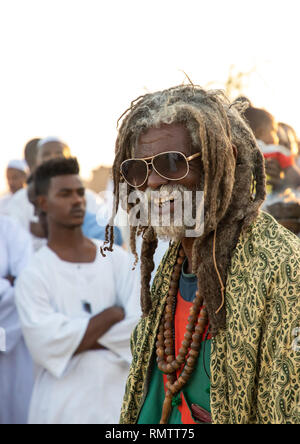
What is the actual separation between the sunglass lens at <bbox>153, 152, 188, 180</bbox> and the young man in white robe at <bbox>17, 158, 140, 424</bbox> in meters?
2.47

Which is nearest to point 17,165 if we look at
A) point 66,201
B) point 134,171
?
point 66,201

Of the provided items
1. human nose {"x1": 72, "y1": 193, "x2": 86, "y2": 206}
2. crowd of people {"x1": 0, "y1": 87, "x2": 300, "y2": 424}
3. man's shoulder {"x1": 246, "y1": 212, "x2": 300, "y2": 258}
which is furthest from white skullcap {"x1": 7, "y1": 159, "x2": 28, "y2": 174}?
man's shoulder {"x1": 246, "y1": 212, "x2": 300, "y2": 258}

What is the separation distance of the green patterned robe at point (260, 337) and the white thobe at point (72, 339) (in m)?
A: 2.54

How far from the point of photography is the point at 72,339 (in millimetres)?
4812

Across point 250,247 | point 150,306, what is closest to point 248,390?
point 250,247

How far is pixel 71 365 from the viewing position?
16.1 feet

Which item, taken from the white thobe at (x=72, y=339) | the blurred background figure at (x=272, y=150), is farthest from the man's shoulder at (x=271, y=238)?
the white thobe at (x=72, y=339)

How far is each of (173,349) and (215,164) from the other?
31.1 inches

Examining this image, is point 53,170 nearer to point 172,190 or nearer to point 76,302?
point 76,302

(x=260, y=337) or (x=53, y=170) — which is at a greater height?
(x=53, y=170)

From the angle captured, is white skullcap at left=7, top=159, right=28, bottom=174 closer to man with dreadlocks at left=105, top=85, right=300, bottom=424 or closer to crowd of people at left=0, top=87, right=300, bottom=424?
crowd of people at left=0, top=87, right=300, bottom=424

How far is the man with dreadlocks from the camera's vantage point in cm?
214

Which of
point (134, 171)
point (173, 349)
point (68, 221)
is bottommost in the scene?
point (173, 349)

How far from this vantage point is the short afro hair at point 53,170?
5.46 m
